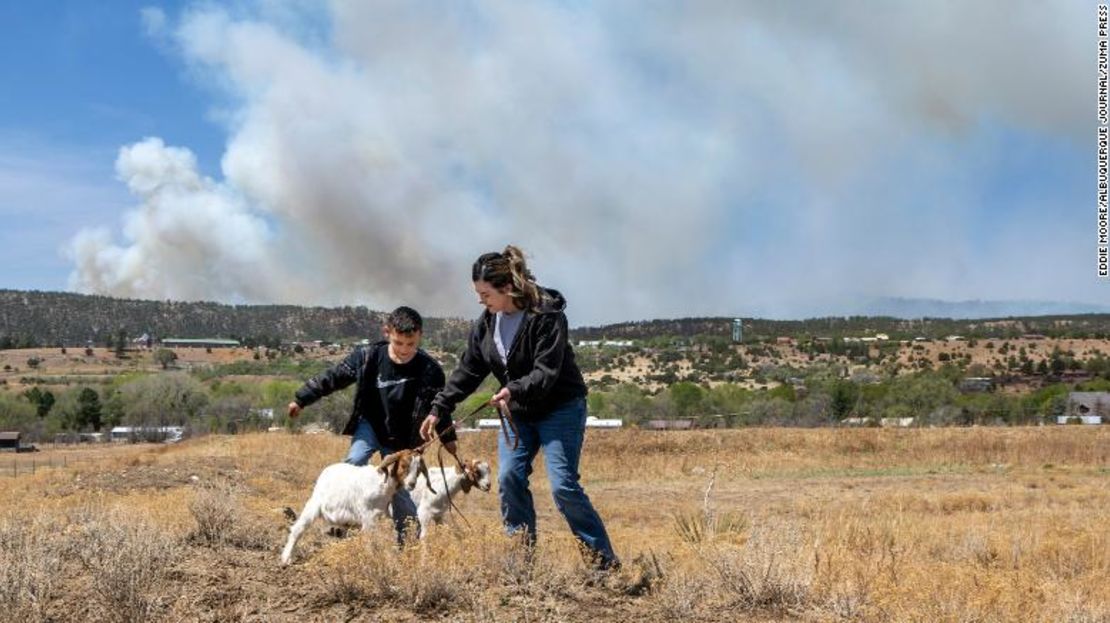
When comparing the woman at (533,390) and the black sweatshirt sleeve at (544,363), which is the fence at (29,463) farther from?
the black sweatshirt sleeve at (544,363)

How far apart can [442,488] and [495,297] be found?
3.05 metres

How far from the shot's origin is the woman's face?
6059 millimetres

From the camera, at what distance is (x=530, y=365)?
6.11 m

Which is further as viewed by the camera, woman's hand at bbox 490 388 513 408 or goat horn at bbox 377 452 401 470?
goat horn at bbox 377 452 401 470

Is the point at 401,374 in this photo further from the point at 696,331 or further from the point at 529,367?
the point at 696,331

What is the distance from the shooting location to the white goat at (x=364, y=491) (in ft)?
21.7

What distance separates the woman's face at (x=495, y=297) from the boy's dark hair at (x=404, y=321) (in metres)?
1.10

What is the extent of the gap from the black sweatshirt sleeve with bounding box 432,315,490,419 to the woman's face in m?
0.28

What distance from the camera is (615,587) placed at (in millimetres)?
5797

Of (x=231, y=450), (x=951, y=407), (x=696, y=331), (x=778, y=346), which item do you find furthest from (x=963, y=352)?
(x=231, y=450)

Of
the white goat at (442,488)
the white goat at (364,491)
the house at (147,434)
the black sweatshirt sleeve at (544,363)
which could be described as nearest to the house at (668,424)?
the house at (147,434)

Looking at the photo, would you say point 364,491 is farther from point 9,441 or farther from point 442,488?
point 9,441

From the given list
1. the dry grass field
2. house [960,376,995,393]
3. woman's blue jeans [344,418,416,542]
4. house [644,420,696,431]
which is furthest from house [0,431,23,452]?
house [960,376,995,393]

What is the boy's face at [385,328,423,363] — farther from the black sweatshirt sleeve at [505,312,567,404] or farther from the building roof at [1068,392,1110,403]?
the building roof at [1068,392,1110,403]
